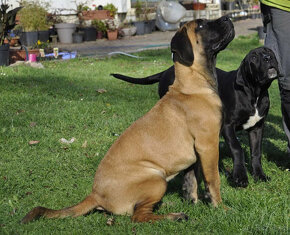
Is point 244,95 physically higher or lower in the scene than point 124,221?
higher

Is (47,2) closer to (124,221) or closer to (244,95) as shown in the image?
(244,95)

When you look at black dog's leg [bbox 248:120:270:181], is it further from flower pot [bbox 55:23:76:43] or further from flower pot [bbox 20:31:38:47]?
flower pot [bbox 55:23:76:43]

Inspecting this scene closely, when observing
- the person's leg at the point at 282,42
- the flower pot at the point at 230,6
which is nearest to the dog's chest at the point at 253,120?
the person's leg at the point at 282,42

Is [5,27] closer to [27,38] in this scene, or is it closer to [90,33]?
[27,38]

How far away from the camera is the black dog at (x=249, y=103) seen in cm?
497

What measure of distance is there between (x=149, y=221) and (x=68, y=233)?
2.13 ft

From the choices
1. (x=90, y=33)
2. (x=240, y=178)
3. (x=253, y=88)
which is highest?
(x=253, y=88)

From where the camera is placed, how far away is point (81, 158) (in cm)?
558

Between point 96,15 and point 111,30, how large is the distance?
1035 mm

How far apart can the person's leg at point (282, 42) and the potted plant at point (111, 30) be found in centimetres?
1431

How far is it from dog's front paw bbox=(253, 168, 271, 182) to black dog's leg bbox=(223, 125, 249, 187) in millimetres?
314

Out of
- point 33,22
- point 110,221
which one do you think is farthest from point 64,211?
point 33,22

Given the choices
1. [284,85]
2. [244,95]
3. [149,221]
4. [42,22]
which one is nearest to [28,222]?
[149,221]

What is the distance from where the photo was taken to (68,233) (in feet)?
12.0
